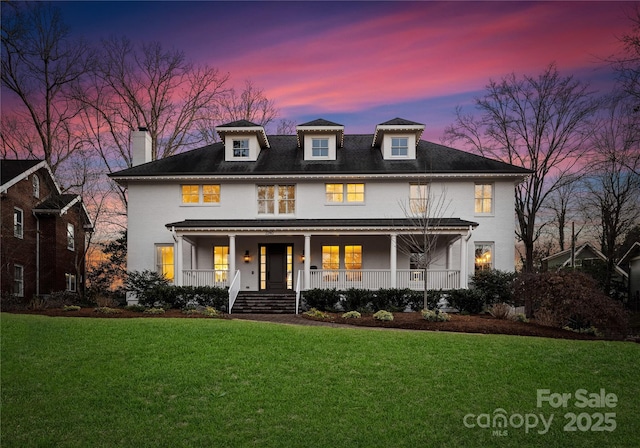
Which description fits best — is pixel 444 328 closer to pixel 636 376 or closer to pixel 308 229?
pixel 636 376

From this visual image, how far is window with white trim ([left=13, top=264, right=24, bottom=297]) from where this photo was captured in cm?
2286

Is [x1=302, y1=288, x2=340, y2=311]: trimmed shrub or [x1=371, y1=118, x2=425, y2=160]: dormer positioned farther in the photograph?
[x1=371, y1=118, x2=425, y2=160]: dormer

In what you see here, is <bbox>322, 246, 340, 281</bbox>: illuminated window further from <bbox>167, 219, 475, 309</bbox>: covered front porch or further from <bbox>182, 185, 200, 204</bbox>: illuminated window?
<bbox>182, 185, 200, 204</bbox>: illuminated window

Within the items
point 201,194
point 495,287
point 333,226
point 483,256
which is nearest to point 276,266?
point 333,226

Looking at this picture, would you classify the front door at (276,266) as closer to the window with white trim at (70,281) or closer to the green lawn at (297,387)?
A: the green lawn at (297,387)

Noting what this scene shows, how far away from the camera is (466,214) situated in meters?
21.5

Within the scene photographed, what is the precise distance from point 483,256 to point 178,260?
45.7 ft

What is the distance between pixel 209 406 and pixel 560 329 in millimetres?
11528

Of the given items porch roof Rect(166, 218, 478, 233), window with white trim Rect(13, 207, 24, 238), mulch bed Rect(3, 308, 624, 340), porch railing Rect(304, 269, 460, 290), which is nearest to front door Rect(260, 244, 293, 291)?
porch railing Rect(304, 269, 460, 290)

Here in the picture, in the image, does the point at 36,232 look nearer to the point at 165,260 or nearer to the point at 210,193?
the point at 165,260

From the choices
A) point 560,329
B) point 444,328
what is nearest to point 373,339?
point 444,328

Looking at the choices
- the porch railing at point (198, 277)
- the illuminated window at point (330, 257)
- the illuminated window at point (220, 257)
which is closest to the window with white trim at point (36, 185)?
the illuminated window at point (220, 257)

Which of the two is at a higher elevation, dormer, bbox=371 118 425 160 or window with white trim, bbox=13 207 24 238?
dormer, bbox=371 118 425 160

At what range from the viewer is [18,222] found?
2350 cm
